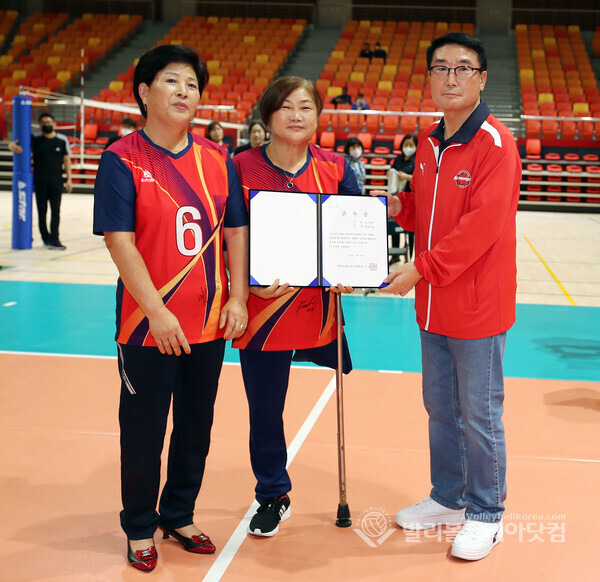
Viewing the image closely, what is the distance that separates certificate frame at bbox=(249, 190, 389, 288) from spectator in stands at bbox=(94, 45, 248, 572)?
77 millimetres

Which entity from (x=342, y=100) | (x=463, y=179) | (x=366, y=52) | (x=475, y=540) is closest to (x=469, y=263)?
(x=463, y=179)

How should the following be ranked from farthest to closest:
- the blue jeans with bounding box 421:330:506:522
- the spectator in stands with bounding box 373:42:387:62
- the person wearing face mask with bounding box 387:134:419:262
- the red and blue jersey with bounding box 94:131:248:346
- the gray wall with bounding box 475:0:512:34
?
the gray wall with bounding box 475:0:512:34 < the spectator in stands with bounding box 373:42:387:62 < the person wearing face mask with bounding box 387:134:419:262 < the blue jeans with bounding box 421:330:506:522 < the red and blue jersey with bounding box 94:131:248:346

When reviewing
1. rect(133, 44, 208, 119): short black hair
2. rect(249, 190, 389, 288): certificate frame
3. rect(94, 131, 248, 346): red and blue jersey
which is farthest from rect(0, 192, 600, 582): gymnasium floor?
rect(133, 44, 208, 119): short black hair

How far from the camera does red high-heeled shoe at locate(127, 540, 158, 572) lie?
2.64 m

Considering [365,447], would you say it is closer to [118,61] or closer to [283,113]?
[283,113]

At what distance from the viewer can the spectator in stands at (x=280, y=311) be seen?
9.23 ft

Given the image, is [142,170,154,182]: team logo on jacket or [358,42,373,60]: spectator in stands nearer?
[142,170,154,182]: team logo on jacket

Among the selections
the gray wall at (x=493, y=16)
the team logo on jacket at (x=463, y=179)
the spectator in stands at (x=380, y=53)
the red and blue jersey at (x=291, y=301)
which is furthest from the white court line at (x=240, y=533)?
the gray wall at (x=493, y=16)

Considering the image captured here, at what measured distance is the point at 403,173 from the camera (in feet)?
31.3

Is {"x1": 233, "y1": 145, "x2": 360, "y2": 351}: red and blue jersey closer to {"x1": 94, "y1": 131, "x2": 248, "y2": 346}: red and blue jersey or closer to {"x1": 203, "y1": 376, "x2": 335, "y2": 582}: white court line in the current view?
{"x1": 94, "y1": 131, "x2": 248, "y2": 346}: red and blue jersey

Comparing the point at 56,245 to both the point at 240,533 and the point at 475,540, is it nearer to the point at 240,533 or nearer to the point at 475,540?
the point at 240,533

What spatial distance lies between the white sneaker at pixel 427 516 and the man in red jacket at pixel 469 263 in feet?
0.48

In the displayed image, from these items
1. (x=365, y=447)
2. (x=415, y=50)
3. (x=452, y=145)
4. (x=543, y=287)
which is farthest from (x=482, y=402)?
(x=415, y=50)

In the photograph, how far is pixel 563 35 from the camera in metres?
24.4
